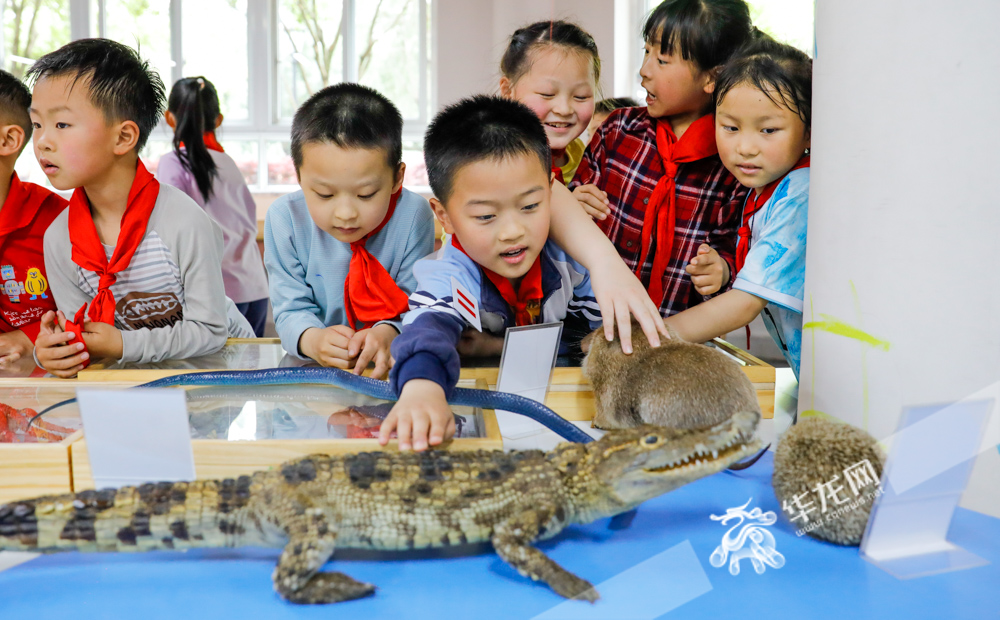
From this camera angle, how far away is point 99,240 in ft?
4.29

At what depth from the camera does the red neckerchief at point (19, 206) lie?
144 centimetres

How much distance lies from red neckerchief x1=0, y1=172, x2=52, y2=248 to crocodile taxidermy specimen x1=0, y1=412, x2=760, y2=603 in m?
1.00

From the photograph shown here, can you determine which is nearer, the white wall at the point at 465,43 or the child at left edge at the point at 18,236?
the child at left edge at the point at 18,236

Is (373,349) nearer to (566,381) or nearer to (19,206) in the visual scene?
(566,381)

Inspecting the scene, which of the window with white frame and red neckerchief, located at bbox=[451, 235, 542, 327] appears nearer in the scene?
red neckerchief, located at bbox=[451, 235, 542, 327]

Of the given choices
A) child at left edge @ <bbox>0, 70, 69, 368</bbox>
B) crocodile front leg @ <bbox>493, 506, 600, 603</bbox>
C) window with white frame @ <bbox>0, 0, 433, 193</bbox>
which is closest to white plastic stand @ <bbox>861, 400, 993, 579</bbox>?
crocodile front leg @ <bbox>493, 506, 600, 603</bbox>

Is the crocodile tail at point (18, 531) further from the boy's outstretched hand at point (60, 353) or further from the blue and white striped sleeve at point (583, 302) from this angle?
the blue and white striped sleeve at point (583, 302)

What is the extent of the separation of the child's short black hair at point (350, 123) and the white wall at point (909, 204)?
691 mm

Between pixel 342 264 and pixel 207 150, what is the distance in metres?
1.80

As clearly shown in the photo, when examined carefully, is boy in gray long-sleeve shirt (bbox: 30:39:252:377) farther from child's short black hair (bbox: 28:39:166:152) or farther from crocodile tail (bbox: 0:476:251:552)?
crocodile tail (bbox: 0:476:251:552)

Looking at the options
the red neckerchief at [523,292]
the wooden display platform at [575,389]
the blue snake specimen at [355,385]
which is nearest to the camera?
the blue snake specimen at [355,385]

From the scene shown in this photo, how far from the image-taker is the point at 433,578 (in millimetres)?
647

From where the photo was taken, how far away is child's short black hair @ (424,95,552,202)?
1.06m

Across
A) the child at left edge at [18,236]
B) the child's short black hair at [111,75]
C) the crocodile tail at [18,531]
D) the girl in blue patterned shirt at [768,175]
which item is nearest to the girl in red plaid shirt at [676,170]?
the girl in blue patterned shirt at [768,175]
